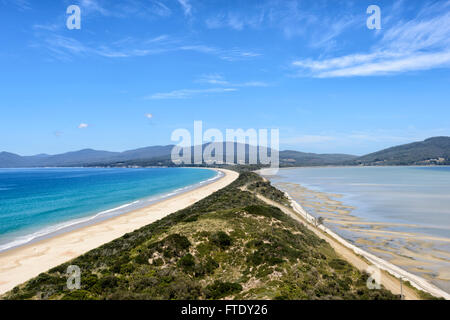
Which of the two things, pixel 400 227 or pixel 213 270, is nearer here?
pixel 213 270

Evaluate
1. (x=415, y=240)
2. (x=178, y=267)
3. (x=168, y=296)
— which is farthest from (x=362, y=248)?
(x=168, y=296)

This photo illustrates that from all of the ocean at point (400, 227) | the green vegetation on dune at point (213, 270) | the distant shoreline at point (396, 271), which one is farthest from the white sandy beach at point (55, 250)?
the ocean at point (400, 227)

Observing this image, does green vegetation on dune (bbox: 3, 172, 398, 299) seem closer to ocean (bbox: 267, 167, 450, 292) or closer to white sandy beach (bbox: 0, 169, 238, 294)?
white sandy beach (bbox: 0, 169, 238, 294)

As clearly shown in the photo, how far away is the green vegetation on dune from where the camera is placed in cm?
1661

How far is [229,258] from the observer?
72.1ft

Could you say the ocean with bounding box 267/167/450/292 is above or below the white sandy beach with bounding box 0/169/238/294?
below

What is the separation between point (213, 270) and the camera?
20.4 meters

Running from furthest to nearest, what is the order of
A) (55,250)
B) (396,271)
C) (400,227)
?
(400,227) < (55,250) < (396,271)

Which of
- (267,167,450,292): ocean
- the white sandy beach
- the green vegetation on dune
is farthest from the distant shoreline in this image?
the white sandy beach

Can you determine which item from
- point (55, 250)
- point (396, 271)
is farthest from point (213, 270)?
point (55, 250)

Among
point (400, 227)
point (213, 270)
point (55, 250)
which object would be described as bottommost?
point (400, 227)

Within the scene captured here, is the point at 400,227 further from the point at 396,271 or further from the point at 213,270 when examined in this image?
the point at 213,270

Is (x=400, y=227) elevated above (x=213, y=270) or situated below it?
below

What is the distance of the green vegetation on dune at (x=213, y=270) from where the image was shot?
1661 cm
